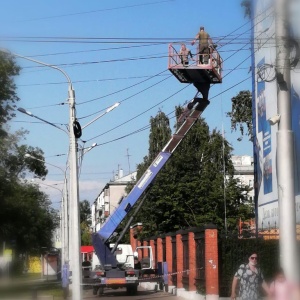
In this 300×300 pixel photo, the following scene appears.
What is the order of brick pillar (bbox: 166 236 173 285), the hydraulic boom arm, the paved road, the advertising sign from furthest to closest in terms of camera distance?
brick pillar (bbox: 166 236 173 285) < the paved road < the hydraulic boom arm < the advertising sign

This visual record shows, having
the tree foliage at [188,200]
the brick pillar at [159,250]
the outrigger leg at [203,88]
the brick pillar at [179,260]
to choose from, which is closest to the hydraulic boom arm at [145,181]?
the outrigger leg at [203,88]

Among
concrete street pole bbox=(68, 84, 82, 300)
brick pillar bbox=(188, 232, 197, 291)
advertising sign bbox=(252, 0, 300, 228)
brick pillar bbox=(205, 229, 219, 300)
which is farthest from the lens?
brick pillar bbox=(188, 232, 197, 291)

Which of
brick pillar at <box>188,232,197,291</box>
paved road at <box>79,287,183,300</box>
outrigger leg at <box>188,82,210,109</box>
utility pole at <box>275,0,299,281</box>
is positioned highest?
outrigger leg at <box>188,82,210,109</box>

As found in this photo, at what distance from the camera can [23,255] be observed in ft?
170

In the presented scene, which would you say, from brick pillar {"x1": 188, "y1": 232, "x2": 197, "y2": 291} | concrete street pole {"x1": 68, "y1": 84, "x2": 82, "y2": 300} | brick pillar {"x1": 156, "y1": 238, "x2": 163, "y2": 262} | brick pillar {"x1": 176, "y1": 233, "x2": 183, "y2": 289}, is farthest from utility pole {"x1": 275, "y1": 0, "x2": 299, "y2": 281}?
brick pillar {"x1": 156, "y1": 238, "x2": 163, "y2": 262}

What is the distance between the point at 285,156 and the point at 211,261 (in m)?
13.0

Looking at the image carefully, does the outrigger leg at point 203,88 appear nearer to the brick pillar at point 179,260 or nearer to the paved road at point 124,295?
the brick pillar at point 179,260

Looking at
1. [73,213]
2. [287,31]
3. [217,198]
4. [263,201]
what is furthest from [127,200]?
[217,198]

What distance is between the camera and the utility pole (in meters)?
13.1

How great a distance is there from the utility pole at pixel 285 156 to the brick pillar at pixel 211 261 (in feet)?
41.2

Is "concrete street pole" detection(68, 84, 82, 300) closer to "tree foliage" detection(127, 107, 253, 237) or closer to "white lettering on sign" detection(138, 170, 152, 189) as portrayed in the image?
"white lettering on sign" detection(138, 170, 152, 189)

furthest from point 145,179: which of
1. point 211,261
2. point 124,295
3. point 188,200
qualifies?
point 188,200

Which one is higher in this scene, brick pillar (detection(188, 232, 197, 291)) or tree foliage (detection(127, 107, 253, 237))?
tree foliage (detection(127, 107, 253, 237))

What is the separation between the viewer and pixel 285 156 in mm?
13617
